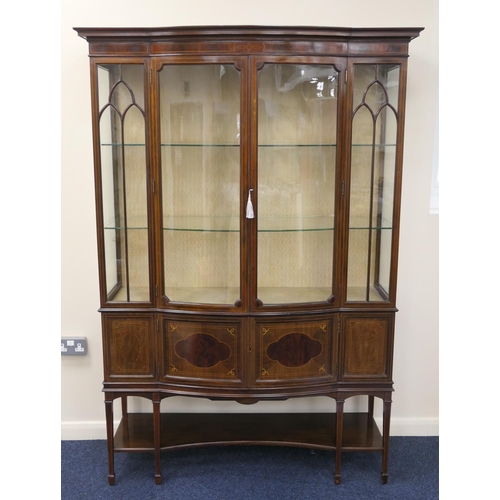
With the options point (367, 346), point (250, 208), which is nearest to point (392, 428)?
point (367, 346)

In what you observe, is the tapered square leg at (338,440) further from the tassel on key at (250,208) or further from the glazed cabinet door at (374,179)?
the tassel on key at (250,208)

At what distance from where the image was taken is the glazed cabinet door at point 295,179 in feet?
7.85

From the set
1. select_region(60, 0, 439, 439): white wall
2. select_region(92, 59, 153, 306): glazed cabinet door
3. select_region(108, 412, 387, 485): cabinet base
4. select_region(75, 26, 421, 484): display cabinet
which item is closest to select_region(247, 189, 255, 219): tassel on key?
select_region(75, 26, 421, 484): display cabinet

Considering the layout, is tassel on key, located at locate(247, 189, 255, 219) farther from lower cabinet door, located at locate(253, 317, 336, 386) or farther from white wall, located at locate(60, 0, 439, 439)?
white wall, located at locate(60, 0, 439, 439)

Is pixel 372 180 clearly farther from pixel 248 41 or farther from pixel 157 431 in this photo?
pixel 157 431

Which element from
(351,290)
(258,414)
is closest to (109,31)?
(351,290)

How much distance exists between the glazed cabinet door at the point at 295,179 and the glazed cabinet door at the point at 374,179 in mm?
92

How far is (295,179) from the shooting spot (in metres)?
2.52

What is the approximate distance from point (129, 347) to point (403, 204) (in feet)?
5.18

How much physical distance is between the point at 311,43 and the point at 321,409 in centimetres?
191

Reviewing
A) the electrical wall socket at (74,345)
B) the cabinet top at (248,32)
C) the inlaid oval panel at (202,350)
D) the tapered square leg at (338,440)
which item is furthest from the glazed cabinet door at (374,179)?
the electrical wall socket at (74,345)

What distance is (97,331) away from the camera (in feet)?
9.68

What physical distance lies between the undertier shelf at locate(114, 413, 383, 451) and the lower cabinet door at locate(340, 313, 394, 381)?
39 centimetres

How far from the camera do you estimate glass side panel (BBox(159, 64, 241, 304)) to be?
2.40 meters
